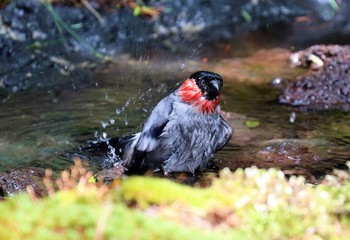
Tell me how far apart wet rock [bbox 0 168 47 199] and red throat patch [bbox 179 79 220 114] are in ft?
4.09

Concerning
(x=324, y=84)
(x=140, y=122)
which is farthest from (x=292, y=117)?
(x=140, y=122)

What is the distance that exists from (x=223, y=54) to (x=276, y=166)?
3.47 m

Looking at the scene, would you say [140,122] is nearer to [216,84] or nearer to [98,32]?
[216,84]

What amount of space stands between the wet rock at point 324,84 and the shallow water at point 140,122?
0.21 metres

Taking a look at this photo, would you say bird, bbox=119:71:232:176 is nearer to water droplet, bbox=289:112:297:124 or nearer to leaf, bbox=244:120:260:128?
leaf, bbox=244:120:260:128

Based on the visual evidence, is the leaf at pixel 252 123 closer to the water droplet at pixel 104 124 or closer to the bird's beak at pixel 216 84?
the bird's beak at pixel 216 84

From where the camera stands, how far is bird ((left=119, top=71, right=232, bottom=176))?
525 centimetres

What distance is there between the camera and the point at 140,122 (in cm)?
650

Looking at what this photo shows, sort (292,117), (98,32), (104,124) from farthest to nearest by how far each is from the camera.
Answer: (98,32) → (292,117) → (104,124)

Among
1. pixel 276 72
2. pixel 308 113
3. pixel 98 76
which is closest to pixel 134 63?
pixel 98 76

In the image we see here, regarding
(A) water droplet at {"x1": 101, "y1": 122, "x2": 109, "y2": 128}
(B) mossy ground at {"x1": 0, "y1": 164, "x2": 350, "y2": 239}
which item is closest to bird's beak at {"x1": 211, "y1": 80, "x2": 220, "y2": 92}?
(A) water droplet at {"x1": 101, "y1": 122, "x2": 109, "y2": 128}

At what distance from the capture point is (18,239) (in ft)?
8.19

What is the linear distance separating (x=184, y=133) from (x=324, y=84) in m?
2.74

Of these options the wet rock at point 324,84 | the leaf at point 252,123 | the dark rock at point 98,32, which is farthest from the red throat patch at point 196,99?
the dark rock at point 98,32
